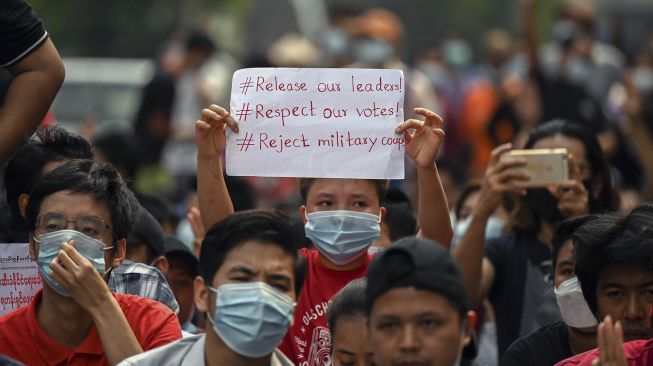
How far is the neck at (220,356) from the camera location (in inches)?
251

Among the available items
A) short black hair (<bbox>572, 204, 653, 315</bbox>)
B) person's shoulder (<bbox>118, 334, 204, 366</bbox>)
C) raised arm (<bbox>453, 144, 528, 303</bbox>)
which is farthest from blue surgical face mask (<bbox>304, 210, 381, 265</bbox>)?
person's shoulder (<bbox>118, 334, 204, 366</bbox>)

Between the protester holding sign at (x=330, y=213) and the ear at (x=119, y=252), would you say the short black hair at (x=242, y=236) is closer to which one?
the ear at (x=119, y=252)

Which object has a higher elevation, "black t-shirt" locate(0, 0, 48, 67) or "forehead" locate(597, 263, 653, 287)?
"black t-shirt" locate(0, 0, 48, 67)

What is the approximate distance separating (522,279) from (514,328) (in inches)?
9.3

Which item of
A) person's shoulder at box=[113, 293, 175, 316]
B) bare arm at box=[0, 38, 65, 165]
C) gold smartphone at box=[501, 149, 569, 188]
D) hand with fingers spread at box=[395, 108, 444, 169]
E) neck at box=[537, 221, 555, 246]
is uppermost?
bare arm at box=[0, 38, 65, 165]

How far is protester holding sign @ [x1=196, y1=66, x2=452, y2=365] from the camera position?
25.0 ft

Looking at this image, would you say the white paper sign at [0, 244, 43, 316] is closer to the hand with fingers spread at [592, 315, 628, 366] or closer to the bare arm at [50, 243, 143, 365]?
the bare arm at [50, 243, 143, 365]

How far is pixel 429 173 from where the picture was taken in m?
7.61

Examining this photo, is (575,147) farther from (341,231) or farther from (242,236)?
(242,236)

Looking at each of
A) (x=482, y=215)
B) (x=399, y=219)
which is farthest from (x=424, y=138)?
(x=399, y=219)

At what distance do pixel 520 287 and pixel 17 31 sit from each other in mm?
2892

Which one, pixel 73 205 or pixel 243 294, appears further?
pixel 73 205

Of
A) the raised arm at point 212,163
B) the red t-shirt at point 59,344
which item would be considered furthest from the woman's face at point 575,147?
the red t-shirt at point 59,344

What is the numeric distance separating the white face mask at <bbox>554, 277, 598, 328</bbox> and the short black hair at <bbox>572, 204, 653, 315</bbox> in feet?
0.89
